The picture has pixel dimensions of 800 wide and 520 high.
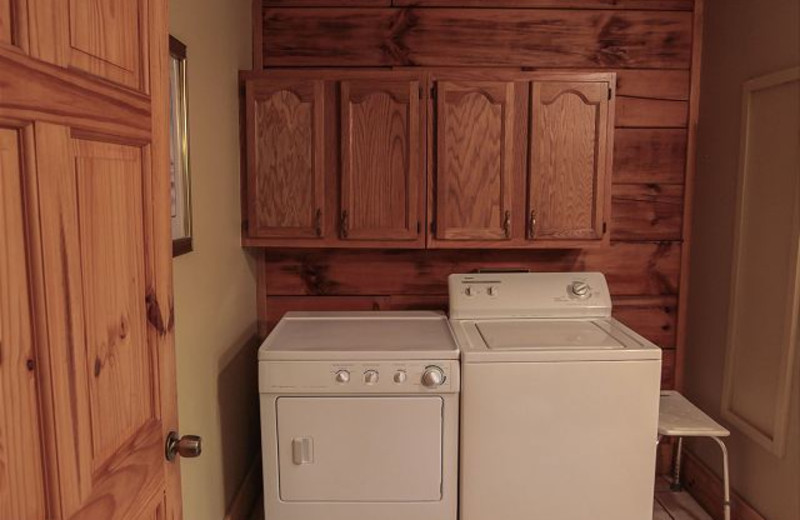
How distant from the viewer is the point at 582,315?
2359 mm

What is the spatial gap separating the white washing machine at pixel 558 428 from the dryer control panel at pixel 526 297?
316 mm

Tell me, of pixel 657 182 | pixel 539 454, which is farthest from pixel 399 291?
pixel 657 182

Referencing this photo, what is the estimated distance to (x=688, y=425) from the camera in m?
2.17

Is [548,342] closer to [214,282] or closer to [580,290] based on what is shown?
[580,290]

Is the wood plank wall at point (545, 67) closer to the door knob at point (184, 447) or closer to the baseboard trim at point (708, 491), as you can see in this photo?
the baseboard trim at point (708, 491)

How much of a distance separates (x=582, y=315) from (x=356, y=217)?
1021 millimetres

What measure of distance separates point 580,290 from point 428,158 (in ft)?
2.75

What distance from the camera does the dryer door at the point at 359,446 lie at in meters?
1.96

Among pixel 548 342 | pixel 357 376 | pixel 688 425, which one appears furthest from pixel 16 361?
pixel 688 425

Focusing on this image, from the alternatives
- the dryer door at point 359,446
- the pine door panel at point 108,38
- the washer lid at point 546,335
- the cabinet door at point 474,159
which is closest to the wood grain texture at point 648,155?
the cabinet door at point 474,159

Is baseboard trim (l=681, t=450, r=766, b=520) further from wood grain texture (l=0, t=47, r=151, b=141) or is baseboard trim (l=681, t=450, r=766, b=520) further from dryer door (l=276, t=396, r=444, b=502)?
wood grain texture (l=0, t=47, r=151, b=141)

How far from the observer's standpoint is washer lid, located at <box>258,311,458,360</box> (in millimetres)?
1952

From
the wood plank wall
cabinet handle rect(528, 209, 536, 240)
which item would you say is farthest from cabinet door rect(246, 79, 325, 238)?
cabinet handle rect(528, 209, 536, 240)

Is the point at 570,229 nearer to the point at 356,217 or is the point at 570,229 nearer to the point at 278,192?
the point at 356,217
